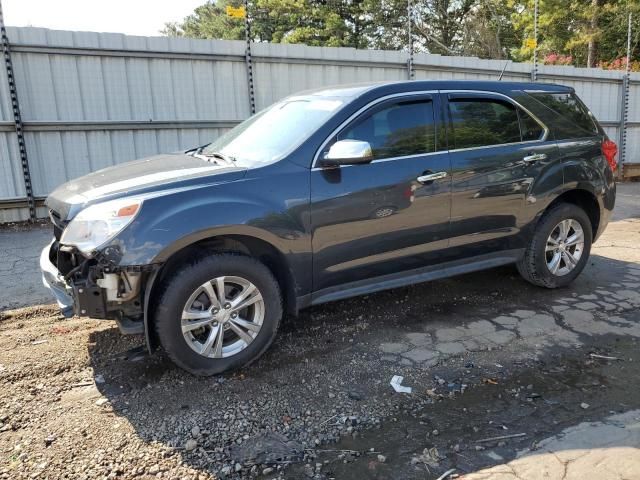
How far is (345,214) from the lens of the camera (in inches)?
146

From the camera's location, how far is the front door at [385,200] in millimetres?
3680

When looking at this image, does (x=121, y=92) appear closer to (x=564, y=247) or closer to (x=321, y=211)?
A: (x=321, y=211)

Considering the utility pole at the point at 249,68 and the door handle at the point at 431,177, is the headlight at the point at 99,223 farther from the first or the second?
the utility pole at the point at 249,68

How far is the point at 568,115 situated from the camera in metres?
5.01

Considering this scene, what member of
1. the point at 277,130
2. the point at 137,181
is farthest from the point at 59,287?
the point at 277,130

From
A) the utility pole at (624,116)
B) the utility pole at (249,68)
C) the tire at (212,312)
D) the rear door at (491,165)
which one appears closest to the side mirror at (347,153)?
the tire at (212,312)

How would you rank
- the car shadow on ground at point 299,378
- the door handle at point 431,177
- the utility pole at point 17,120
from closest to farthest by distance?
the car shadow on ground at point 299,378
the door handle at point 431,177
the utility pole at point 17,120

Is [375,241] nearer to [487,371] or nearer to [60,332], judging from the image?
[487,371]

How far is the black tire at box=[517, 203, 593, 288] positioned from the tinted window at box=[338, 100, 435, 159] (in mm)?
1491

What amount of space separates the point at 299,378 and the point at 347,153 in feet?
5.02

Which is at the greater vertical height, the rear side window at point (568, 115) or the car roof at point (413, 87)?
the car roof at point (413, 87)

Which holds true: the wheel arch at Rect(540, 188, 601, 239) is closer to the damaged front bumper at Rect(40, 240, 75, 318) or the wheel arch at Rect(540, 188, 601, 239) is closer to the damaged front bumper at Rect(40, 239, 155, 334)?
the damaged front bumper at Rect(40, 239, 155, 334)

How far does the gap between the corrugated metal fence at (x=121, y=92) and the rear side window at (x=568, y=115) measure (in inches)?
214

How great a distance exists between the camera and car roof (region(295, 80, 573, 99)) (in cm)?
402
